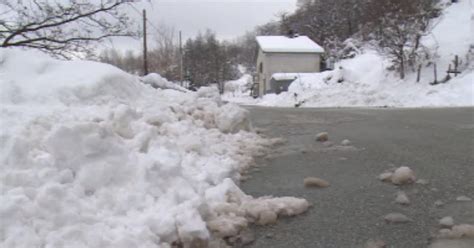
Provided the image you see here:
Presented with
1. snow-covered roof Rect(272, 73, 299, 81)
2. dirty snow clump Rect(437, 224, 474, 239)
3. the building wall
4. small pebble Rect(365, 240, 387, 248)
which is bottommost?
small pebble Rect(365, 240, 387, 248)

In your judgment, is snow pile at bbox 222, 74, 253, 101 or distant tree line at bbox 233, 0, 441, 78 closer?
distant tree line at bbox 233, 0, 441, 78

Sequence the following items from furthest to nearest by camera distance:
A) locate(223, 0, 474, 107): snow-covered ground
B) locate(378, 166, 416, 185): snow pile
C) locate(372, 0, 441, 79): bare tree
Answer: locate(372, 0, 441, 79): bare tree → locate(223, 0, 474, 107): snow-covered ground → locate(378, 166, 416, 185): snow pile

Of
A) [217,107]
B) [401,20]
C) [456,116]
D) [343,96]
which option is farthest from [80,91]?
[401,20]

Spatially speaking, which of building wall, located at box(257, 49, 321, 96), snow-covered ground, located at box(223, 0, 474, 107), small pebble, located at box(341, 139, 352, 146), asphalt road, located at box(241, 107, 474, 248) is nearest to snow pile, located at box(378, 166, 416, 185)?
asphalt road, located at box(241, 107, 474, 248)

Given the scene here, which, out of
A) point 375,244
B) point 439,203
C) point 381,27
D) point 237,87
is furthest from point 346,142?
point 237,87

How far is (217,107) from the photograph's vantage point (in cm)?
866

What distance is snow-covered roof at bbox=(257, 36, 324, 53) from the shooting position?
4422 centimetres

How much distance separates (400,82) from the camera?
2708cm

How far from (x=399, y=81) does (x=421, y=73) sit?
1203 mm

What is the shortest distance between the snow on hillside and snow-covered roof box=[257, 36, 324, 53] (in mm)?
38805

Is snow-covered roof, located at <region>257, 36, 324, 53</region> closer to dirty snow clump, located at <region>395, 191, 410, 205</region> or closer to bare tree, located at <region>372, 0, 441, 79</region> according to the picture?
bare tree, located at <region>372, 0, 441, 79</region>

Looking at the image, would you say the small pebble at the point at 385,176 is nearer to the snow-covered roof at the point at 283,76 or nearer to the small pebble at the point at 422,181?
the small pebble at the point at 422,181

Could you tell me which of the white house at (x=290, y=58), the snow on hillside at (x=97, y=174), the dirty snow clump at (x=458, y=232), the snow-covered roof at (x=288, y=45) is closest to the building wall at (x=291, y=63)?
the white house at (x=290, y=58)

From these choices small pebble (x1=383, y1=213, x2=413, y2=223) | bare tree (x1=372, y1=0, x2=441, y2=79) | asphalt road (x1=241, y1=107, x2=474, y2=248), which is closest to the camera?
asphalt road (x1=241, y1=107, x2=474, y2=248)
